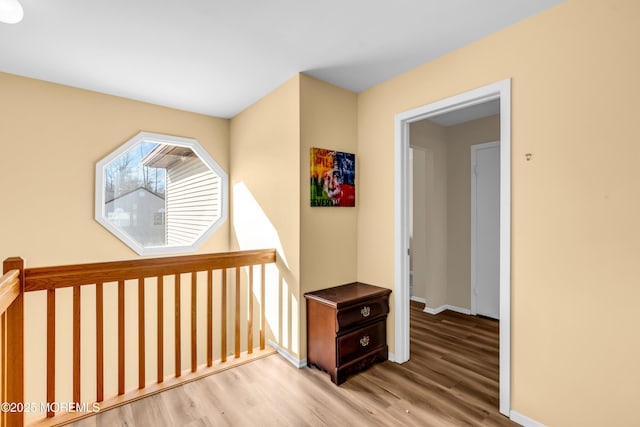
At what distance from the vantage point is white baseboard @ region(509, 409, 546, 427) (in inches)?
68.6

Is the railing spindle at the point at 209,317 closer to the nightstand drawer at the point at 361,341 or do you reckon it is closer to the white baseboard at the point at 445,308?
the nightstand drawer at the point at 361,341

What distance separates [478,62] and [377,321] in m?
2.05

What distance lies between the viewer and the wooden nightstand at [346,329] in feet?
7.36

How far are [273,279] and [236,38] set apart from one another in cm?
196

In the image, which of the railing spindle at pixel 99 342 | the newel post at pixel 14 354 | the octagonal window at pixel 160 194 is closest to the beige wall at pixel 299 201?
the octagonal window at pixel 160 194

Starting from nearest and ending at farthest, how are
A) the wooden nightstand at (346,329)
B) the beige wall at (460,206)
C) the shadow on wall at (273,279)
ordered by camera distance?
the wooden nightstand at (346,329) → the shadow on wall at (273,279) → the beige wall at (460,206)

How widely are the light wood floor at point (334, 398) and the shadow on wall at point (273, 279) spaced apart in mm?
229

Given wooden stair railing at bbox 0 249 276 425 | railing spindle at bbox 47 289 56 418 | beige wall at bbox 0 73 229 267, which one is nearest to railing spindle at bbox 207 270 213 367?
wooden stair railing at bbox 0 249 276 425

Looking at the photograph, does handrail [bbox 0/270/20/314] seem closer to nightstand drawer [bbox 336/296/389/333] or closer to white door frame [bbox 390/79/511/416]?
nightstand drawer [bbox 336/296/389/333]

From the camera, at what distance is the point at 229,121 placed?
3.77 m

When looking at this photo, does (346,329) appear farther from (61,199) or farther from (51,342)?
(61,199)

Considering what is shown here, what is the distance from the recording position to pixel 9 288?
1.45 metres

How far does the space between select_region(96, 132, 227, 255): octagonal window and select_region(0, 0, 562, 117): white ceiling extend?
2.38 ft

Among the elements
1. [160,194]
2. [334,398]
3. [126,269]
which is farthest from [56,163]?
[334,398]
